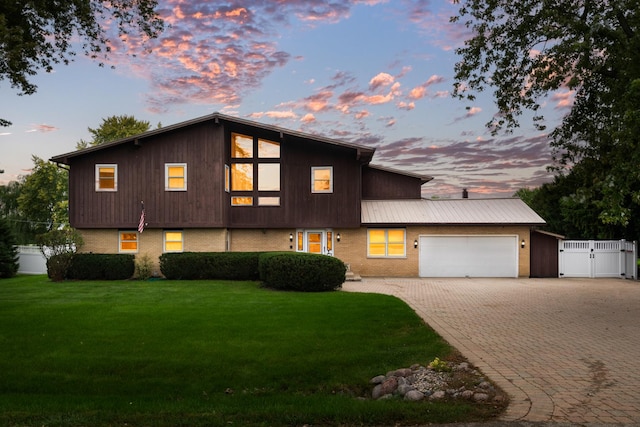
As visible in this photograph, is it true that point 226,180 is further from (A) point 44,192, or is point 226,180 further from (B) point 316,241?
(A) point 44,192

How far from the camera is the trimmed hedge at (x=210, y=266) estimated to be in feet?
69.4

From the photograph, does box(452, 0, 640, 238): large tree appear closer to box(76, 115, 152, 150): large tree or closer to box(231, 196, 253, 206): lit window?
box(231, 196, 253, 206): lit window

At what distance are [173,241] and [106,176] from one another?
4.50 metres

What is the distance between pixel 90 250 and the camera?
2408cm

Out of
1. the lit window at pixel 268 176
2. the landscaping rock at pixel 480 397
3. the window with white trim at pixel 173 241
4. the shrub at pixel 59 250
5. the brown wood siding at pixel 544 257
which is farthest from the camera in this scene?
the brown wood siding at pixel 544 257

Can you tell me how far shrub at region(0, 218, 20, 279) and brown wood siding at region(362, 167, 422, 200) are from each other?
63.3 feet

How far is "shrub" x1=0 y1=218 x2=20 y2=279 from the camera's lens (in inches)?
1036

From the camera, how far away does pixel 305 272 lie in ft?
56.4

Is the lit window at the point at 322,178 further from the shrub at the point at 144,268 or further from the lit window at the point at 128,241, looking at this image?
the lit window at the point at 128,241

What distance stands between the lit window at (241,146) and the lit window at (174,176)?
8.35ft

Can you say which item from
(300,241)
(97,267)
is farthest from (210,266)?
(97,267)

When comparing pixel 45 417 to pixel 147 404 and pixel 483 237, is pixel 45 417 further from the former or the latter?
pixel 483 237

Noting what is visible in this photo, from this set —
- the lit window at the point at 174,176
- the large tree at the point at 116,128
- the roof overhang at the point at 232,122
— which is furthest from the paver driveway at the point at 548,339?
the large tree at the point at 116,128

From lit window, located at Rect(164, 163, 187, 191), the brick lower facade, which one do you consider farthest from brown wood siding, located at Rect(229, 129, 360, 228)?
lit window, located at Rect(164, 163, 187, 191)
